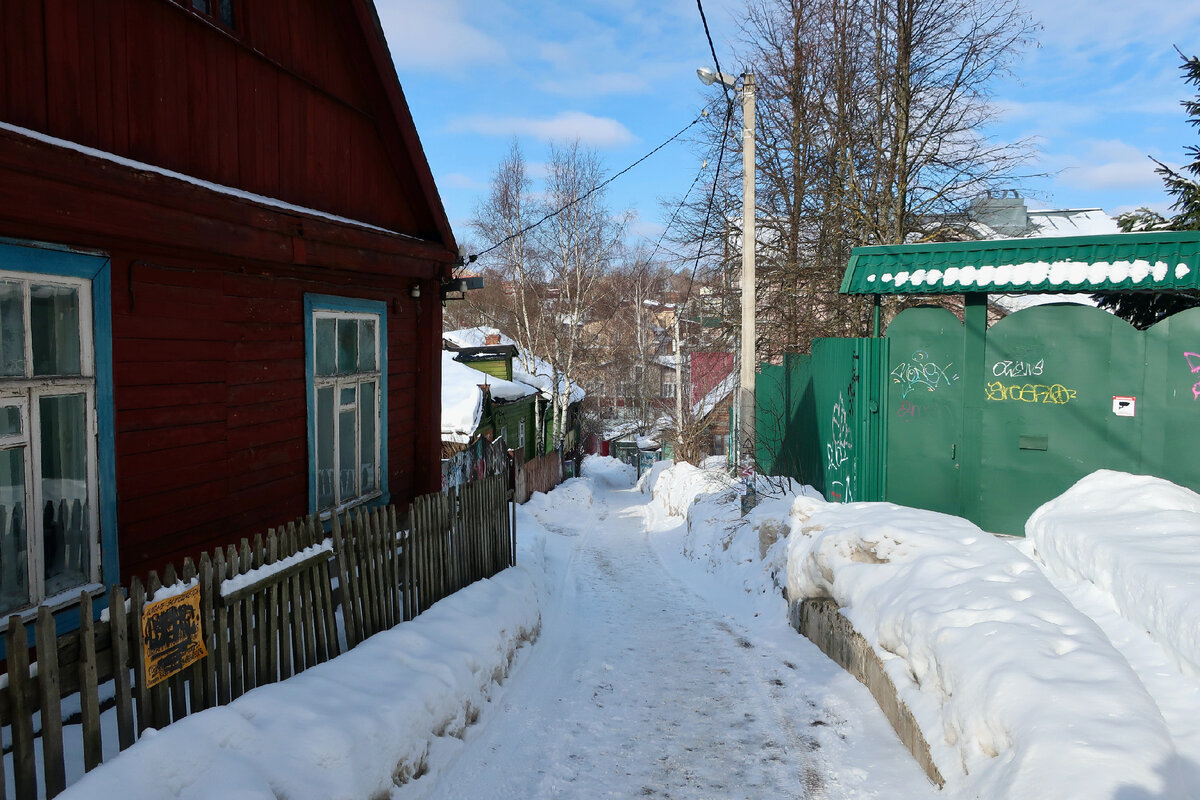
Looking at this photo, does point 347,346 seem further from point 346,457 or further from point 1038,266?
point 1038,266

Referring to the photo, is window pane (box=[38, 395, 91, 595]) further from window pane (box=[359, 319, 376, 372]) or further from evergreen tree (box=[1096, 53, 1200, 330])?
evergreen tree (box=[1096, 53, 1200, 330])

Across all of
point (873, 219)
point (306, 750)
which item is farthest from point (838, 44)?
point (306, 750)

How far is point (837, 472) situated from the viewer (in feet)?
30.4

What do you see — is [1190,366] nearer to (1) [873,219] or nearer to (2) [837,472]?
(2) [837,472]

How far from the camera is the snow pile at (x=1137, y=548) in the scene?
350 cm

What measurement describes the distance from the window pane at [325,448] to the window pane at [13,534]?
8.70 feet

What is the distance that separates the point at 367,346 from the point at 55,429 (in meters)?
3.24

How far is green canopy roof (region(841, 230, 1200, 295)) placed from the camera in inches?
269

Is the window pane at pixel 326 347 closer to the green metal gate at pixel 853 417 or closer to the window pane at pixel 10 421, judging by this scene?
the window pane at pixel 10 421

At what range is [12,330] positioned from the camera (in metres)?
3.59

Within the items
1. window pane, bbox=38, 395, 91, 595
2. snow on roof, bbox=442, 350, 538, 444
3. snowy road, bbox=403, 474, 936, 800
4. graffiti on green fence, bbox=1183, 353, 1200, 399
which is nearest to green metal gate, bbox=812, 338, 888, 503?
snowy road, bbox=403, 474, 936, 800

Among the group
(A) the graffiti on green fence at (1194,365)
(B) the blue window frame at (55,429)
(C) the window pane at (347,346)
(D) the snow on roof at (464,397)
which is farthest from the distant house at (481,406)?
(A) the graffiti on green fence at (1194,365)

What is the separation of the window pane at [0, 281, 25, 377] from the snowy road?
2729mm

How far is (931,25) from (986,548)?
40.7 ft
